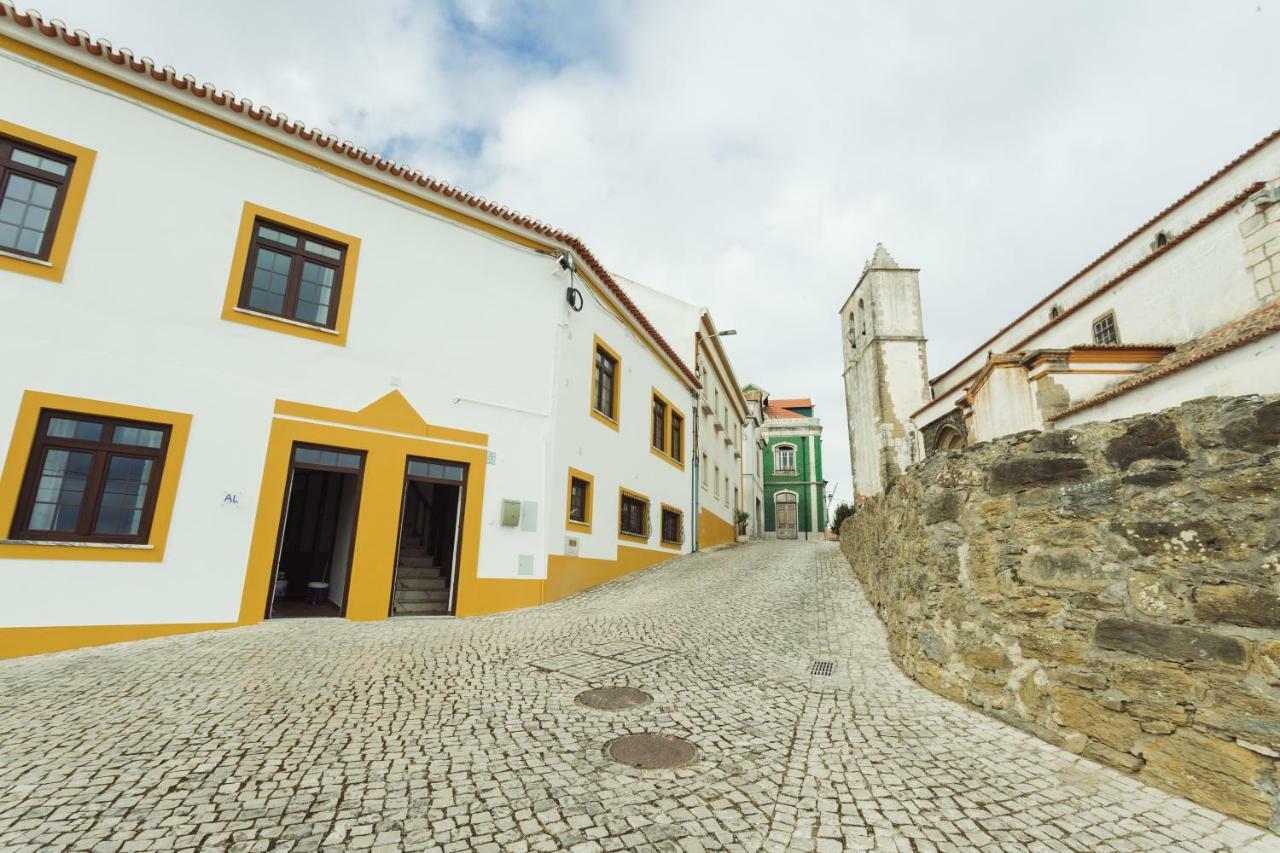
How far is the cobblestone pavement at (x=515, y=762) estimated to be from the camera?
2932 millimetres

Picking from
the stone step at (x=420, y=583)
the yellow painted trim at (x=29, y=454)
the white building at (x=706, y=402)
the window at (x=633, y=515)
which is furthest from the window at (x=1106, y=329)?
the yellow painted trim at (x=29, y=454)

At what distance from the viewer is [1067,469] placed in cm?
428

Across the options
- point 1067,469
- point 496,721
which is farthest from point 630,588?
point 1067,469

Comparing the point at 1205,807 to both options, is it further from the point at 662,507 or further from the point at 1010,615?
the point at 662,507

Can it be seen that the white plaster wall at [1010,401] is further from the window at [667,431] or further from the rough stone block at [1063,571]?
the rough stone block at [1063,571]

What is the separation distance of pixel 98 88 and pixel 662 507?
14264mm

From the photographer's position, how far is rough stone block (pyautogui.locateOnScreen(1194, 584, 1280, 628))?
308cm

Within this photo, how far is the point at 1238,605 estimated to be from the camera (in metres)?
3.21

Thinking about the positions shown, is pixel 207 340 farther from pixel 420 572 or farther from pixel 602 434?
pixel 602 434

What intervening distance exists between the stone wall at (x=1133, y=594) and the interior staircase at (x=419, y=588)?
8034 millimetres

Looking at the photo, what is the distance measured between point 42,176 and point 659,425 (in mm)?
13414

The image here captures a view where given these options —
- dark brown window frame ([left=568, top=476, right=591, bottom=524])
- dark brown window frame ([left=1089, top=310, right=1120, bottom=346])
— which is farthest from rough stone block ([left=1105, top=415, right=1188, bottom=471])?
dark brown window frame ([left=1089, top=310, right=1120, bottom=346])

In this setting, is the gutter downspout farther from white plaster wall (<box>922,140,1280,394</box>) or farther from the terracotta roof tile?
white plaster wall (<box>922,140,1280,394</box>)

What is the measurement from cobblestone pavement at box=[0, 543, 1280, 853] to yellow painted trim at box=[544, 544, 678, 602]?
4435mm
